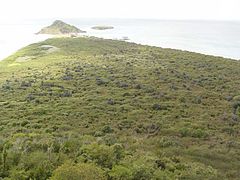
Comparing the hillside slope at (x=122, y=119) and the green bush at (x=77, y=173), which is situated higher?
the green bush at (x=77, y=173)

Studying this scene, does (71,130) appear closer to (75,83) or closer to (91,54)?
(75,83)

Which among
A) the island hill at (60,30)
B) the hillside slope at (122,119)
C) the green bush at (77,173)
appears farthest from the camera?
the island hill at (60,30)

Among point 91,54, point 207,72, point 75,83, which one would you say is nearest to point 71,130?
point 75,83

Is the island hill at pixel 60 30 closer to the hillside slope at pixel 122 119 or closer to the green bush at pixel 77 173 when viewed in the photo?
the hillside slope at pixel 122 119

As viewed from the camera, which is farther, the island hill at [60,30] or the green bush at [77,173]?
the island hill at [60,30]

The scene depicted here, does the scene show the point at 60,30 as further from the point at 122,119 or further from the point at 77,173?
the point at 77,173

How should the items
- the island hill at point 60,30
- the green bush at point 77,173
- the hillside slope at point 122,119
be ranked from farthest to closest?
the island hill at point 60,30 < the hillside slope at point 122,119 < the green bush at point 77,173

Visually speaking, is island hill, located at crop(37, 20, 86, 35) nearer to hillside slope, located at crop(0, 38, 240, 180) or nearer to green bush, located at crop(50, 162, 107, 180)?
hillside slope, located at crop(0, 38, 240, 180)

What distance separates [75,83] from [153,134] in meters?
19.3

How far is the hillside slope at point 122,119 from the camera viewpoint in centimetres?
1298

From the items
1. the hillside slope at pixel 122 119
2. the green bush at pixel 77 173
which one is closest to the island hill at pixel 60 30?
the hillside slope at pixel 122 119

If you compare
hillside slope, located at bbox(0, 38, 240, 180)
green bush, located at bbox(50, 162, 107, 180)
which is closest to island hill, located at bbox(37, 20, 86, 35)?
hillside slope, located at bbox(0, 38, 240, 180)

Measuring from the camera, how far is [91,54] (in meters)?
64.0

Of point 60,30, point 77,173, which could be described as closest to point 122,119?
point 77,173
